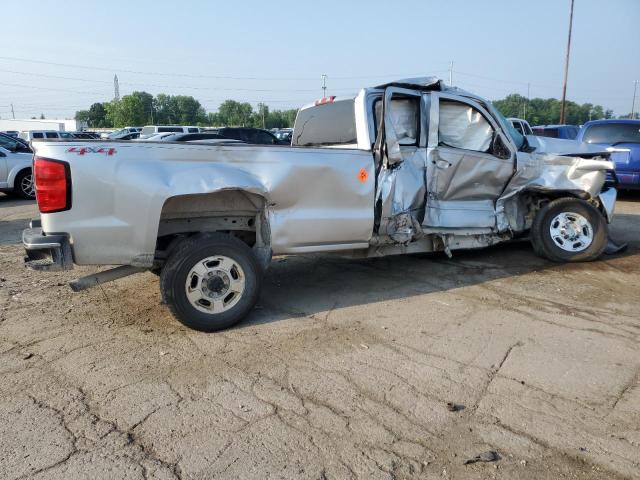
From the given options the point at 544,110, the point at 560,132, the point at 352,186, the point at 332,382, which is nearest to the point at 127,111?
the point at 544,110

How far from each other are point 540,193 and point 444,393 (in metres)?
3.92

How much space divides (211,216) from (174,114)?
111m

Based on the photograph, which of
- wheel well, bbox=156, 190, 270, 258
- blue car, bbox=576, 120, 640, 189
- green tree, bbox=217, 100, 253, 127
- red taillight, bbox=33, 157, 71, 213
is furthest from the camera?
green tree, bbox=217, 100, 253, 127

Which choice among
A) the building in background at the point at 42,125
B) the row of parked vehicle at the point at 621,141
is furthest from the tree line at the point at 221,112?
the row of parked vehicle at the point at 621,141

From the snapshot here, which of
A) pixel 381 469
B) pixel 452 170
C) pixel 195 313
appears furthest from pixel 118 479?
pixel 452 170

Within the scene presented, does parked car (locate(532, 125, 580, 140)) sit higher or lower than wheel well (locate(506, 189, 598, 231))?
higher

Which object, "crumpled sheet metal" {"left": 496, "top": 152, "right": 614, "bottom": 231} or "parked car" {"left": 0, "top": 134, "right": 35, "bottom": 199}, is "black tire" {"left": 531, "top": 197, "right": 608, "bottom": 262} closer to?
"crumpled sheet metal" {"left": 496, "top": 152, "right": 614, "bottom": 231}

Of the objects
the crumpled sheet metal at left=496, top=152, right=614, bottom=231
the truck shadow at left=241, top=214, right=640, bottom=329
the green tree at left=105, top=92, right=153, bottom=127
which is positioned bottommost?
the truck shadow at left=241, top=214, right=640, bottom=329

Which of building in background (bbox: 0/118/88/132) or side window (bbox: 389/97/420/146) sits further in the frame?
building in background (bbox: 0/118/88/132)

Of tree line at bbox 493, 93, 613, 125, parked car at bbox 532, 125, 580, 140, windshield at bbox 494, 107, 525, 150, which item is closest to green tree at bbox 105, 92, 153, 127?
tree line at bbox 493, 93, 613, 125

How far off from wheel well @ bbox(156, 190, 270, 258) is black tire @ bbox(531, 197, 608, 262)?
357 cm

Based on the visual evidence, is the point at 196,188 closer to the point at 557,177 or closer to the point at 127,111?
the point at 557,177

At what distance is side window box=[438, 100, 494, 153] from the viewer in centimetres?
568

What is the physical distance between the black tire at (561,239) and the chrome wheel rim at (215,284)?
3.88 m
